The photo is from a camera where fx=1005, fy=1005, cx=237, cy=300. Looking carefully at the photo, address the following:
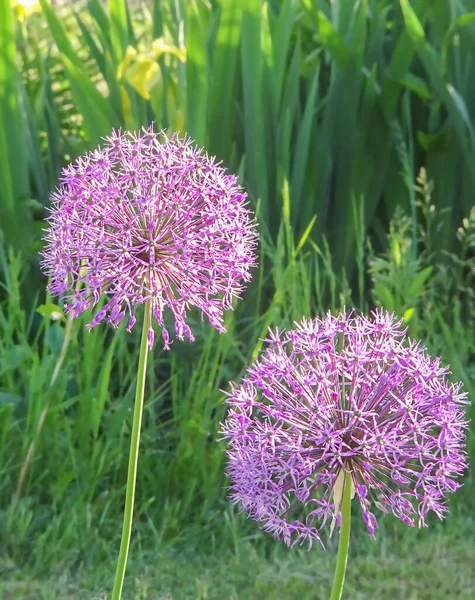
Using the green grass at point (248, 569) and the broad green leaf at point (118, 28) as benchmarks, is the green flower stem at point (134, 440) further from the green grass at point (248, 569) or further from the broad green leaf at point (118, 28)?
the broad green leaf at point (118, 28)

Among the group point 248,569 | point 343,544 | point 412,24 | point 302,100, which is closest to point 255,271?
point 302,100

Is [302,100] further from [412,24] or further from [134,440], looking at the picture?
[134,440]

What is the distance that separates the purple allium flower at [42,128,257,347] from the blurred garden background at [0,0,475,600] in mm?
741

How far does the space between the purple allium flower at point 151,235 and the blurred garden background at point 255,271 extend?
2.43 feet

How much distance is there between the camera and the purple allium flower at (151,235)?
1.43 m

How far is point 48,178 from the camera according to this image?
144 inches

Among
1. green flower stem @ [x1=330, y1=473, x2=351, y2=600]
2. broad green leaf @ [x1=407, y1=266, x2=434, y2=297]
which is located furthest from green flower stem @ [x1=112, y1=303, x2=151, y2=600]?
broad green leaf @ [x1=407, y1=266, x2=434, y2=297]

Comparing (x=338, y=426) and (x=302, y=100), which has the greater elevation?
(x=302, y=100)

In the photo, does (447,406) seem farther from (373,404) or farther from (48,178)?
(48,178)

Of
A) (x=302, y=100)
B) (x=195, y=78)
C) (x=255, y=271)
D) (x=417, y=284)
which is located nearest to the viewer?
(x=417, y=284)

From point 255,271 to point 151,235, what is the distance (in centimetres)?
188

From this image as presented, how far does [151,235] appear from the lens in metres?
1.43

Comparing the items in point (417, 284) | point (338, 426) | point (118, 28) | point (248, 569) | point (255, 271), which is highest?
point (118, 28)

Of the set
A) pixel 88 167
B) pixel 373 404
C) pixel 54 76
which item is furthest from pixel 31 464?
pixel 54 76
